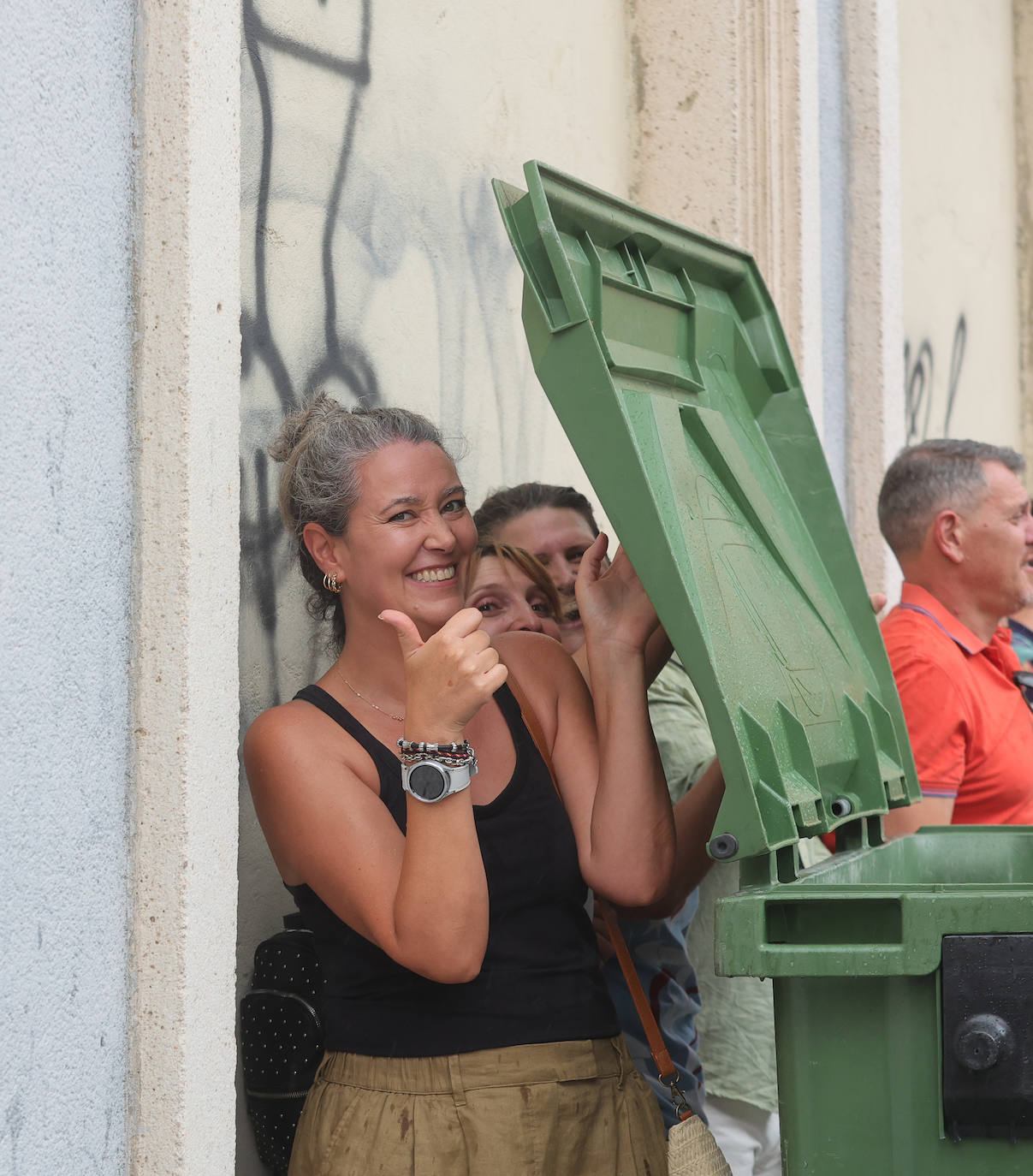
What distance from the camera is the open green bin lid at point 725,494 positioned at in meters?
2.08

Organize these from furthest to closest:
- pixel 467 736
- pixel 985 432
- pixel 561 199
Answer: pixel 985 432
pixel 467 736
pixel 561 199

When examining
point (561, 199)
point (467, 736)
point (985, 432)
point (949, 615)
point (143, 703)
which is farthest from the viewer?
point (985, 432)

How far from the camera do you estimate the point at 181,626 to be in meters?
2.01

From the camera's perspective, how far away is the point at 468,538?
8.16 feet

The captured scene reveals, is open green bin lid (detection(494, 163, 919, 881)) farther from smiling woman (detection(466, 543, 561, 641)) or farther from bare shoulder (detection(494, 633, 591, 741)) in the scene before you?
smiling woman (detection(466, 543, 561, 641))

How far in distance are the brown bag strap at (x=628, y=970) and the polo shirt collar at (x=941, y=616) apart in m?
1.61

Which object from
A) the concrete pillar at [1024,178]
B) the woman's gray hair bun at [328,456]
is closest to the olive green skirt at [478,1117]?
the woman's gray hair bun at [328,456]

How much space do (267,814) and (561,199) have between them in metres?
1.03

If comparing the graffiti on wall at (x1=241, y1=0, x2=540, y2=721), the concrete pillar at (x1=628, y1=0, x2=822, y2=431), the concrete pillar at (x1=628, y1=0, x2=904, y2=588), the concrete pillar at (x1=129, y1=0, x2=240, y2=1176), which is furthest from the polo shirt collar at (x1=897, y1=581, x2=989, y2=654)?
the concrete pillar at (x1=129, y1=0, x2=240, y2=1176)

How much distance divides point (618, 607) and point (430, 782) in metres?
0.52

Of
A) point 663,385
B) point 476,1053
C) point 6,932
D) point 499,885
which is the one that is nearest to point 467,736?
point 499,885

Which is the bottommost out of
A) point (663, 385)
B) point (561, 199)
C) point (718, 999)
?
point (718, 999)

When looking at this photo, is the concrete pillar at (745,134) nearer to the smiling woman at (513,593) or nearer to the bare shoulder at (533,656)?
the smiling woman at (513,593)

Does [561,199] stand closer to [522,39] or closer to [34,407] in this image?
[34,407]
